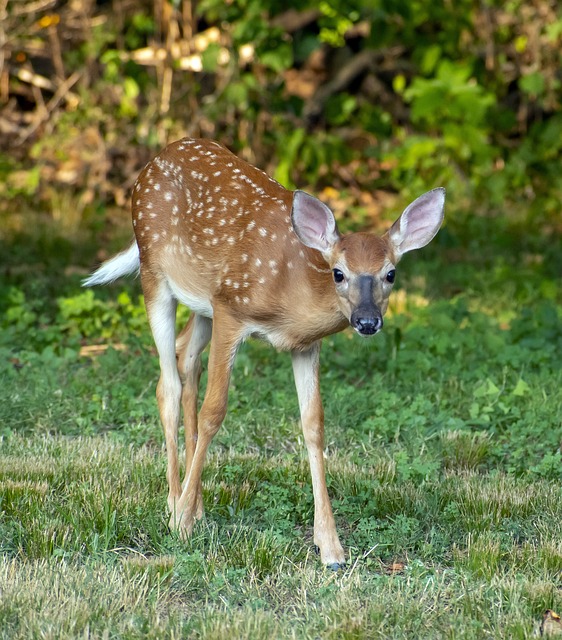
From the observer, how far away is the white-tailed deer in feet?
14.6

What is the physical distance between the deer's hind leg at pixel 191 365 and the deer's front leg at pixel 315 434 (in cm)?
60

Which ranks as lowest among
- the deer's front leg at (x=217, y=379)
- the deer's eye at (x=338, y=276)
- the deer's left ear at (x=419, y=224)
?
the deer's front leg at (x=217, y=379)

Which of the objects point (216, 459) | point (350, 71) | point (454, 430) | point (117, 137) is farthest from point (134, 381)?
point (350, 71)

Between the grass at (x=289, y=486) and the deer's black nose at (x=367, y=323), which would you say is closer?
the grass at (x=289, y=486)

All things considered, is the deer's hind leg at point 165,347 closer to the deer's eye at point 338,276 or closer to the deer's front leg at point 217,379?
the deer's front leg at point 217,379

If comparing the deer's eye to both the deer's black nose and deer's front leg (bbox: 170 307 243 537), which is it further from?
deer's front leg (bbox: 170 307 243 537)

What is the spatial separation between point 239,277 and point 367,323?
2.56ft

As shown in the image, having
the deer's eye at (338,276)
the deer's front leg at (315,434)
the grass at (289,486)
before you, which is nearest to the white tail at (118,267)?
the grass at (289,486)

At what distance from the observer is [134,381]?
641 cm

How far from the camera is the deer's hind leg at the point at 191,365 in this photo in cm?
521

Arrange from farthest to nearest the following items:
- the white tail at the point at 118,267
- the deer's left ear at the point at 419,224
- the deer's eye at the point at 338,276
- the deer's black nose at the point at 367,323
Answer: the white tail at the point at 118,267, the deer's left ear at the point at 419,224, the deer's eye at the point at 338,276, the deer's black nose at the point at 367,323

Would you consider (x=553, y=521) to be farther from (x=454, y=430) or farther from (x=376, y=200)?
(x=376, y=200)

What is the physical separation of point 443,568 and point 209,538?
0.88 metres

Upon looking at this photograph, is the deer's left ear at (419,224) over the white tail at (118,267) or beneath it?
over
